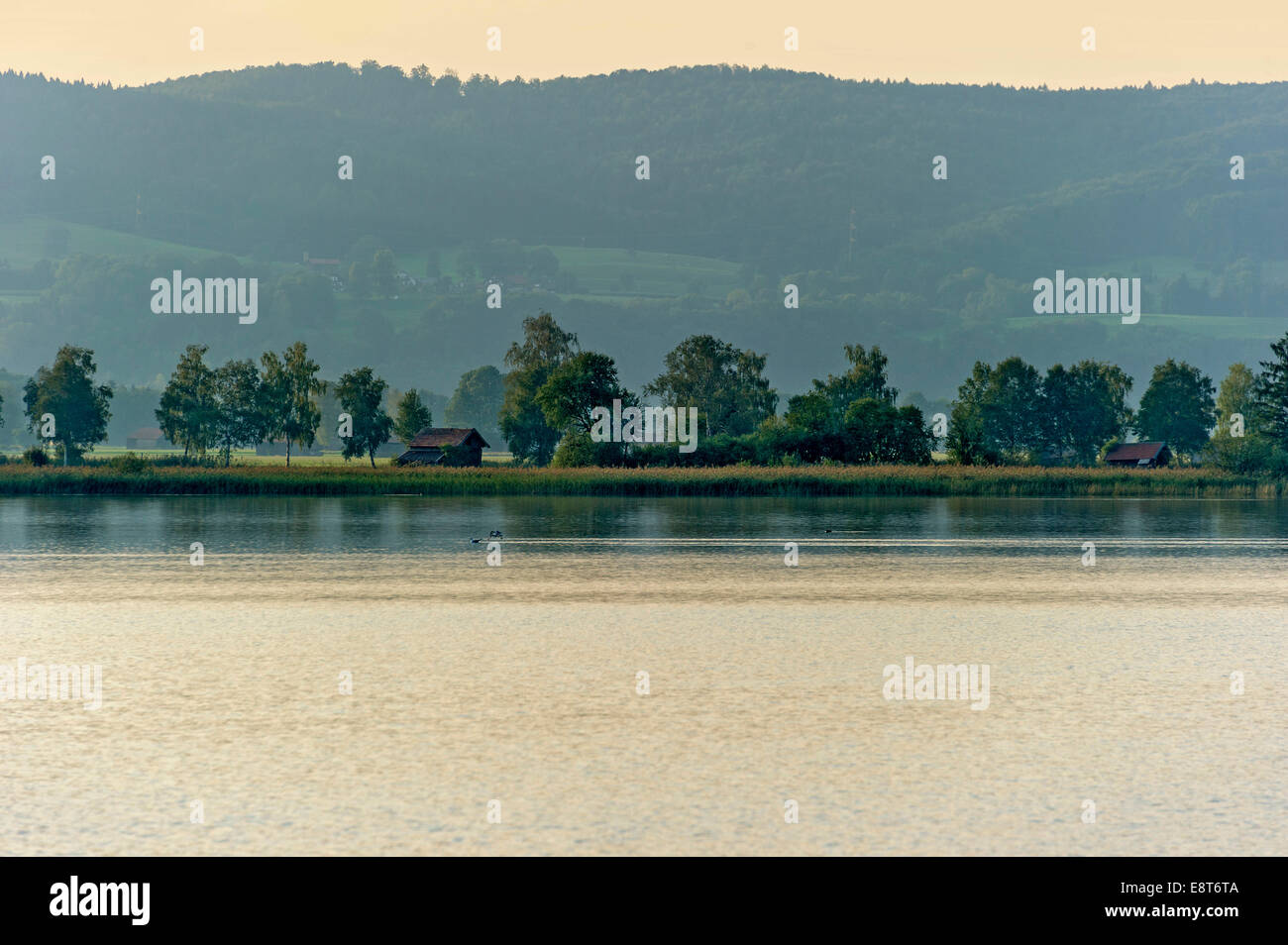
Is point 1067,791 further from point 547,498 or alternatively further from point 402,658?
point 547,498

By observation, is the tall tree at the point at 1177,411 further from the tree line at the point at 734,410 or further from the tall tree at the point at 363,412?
the tall tree at the point at 363,412

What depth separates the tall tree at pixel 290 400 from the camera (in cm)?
15088

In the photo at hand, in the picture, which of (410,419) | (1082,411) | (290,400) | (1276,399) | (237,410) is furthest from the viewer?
(1082,411)

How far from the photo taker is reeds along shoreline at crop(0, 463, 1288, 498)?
10638 centimetres

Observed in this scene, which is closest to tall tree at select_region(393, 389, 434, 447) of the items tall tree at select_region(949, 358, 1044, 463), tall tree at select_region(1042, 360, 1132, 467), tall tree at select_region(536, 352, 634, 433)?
tall tree at select_region(536, 352, 634, 433)

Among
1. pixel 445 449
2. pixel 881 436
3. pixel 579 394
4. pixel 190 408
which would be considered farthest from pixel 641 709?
pixel 190 408

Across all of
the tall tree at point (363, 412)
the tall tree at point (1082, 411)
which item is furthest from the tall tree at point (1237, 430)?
the tall tree at point (363, 412)

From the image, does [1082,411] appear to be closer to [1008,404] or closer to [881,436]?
[1008,404]

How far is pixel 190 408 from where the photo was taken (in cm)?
15162

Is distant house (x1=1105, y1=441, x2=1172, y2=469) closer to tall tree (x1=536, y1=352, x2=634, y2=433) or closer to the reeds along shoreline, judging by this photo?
the reeds along shoreline

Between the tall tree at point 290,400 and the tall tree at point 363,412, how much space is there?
318cm

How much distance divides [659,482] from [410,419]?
203 ft

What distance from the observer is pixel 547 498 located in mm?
106562

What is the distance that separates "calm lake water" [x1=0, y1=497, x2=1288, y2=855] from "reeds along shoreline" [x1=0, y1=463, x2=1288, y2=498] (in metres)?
58.7
